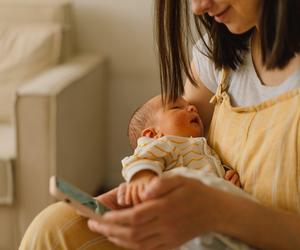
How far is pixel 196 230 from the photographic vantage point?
2.79ft

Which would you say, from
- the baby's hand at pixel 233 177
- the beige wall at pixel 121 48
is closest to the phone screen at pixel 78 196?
the baby's hand at pixel 233 177

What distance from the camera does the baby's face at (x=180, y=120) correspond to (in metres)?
1.26

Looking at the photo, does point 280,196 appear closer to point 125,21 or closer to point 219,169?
point 219,169

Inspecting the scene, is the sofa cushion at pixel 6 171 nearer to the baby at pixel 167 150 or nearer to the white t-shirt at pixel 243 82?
the baby at pixel 167 150

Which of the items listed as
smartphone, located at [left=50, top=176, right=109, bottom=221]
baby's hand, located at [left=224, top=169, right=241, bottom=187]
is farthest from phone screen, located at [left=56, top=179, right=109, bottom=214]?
baby's hand, located at [left=224, top=169, right=241, bottom=187]

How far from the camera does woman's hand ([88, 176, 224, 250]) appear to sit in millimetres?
812

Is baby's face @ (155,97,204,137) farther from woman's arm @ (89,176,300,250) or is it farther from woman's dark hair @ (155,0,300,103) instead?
woman's arm @ (89,176,300,250)

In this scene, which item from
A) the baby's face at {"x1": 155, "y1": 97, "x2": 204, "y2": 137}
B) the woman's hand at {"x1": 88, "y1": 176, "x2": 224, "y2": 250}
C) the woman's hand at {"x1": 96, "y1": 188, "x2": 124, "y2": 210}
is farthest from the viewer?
the baby's face at {"x1": 155, "y1": 97, "x2": 204, "y2": 137}

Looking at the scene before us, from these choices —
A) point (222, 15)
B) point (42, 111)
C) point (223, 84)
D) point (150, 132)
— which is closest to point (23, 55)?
point (42, 111)

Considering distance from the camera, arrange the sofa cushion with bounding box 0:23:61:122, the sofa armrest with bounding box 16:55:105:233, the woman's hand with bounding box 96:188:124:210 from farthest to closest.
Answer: the sofa cushion with bounding box 0:23:61:122, the sofa armrest with bounding box 16:55:105:233, the woman's hand with bounding box 96:188:124:210

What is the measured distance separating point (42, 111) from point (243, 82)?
101 centimetres

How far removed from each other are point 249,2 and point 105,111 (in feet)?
5.87

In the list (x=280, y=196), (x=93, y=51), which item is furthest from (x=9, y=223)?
(x=280, y=196)

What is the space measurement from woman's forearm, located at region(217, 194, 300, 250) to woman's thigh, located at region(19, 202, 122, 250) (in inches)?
10.5
